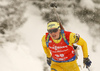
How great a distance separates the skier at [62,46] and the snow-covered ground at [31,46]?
3.53 metres

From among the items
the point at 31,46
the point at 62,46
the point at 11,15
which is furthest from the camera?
the point at 11,15

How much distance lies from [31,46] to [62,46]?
21.1 feet

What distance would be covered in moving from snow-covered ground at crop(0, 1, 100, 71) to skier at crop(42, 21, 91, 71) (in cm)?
353

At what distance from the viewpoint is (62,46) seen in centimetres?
349

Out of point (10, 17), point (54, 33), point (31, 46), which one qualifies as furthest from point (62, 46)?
point (10, 17)

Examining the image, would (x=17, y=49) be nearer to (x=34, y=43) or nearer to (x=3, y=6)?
(x=34, y=43)

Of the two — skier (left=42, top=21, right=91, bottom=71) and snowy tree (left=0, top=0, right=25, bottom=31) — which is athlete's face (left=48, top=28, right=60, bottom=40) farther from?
snowy tree (left=0, top=0, right=25, bottom=31)

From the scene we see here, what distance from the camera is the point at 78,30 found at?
38.9 feet

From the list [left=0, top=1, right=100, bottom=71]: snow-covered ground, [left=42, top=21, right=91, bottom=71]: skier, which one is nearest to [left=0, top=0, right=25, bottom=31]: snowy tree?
[left=0, top=1, right=100, bottom=71]: snow-covered ground

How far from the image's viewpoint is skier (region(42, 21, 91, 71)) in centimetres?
338

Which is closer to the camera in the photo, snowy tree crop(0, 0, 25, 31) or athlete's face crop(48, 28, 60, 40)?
athlete's face crop(48, 28, 60, 40)

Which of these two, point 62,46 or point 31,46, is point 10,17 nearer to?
point 31,46

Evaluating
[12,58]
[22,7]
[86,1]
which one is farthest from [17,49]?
[86,1]

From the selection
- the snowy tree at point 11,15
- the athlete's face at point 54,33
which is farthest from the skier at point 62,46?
the snowy tree at point 11,15
